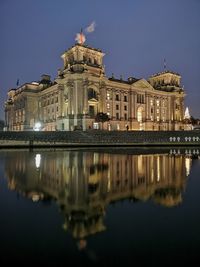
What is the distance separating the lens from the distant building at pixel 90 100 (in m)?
78.7

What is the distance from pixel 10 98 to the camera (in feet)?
409

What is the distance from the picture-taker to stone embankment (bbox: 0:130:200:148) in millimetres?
52469

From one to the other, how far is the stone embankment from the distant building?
16.6 metres

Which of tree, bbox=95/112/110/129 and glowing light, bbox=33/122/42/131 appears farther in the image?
glowing light, bbox=33/122/42/131

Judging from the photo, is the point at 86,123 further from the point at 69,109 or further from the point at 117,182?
the point at 117,182

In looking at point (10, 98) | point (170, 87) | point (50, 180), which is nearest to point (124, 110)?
point (170, 87)

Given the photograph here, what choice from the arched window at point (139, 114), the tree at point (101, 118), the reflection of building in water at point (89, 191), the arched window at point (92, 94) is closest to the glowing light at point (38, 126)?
the arched window at point (92, 94)

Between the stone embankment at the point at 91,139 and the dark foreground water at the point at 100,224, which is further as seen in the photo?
the stone embankment at the point at 91,139

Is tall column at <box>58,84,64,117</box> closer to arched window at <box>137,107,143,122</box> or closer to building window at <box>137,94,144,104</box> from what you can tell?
building window at <box>137,94,144,104</box>

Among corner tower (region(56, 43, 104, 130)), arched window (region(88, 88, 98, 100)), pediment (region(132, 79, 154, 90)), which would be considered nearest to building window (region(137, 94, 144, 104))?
pediment (region(132, 79, 154, 90))

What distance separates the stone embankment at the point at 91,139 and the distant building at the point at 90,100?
16554 millimetres

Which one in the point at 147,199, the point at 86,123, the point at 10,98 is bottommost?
the point at 147,199

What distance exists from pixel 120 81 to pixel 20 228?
8789cm

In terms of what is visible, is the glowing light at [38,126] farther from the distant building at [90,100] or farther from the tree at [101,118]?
the tree at [101,118]
